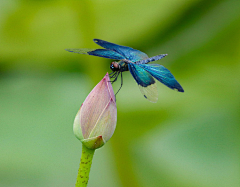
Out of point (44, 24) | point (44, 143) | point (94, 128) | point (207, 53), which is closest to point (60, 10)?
point (44, 24)

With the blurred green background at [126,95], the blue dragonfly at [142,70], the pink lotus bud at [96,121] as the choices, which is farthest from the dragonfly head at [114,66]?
the blurred green background at [126,95]

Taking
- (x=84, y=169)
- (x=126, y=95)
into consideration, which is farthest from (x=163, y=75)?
(x=126, y=95)

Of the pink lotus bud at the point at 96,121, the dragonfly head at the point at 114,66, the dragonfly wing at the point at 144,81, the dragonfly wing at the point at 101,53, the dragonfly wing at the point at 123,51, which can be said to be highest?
the dragonfly wing at the point at 123,51

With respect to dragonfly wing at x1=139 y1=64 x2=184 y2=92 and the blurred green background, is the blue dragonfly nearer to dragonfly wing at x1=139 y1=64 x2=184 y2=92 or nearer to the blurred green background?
dragonfly wing at x1=139 y1=64 x2=184 y2=92

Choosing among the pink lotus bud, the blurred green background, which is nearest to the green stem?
the pink lotus bud

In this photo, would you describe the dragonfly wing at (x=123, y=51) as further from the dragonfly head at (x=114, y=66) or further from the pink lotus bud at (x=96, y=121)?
the pink lotus bud at (x=96, y=121)

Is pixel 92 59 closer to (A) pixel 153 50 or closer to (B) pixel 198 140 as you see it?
(A) pixel 153 50

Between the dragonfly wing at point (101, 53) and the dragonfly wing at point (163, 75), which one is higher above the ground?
the dragonfly wing at point (101, 53)
